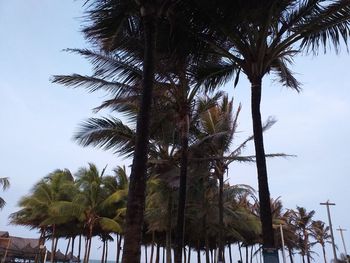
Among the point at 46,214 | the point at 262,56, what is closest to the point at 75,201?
the point at 46,214

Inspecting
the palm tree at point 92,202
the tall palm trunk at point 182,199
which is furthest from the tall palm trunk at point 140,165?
the palm tree at point 92,202

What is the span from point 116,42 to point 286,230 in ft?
142

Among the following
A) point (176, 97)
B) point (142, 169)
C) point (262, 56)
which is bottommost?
point (142, 169)

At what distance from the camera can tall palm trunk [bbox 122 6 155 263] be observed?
21.2 ft

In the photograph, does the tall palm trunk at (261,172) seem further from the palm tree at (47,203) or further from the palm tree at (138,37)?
the palm tree at (47,203)

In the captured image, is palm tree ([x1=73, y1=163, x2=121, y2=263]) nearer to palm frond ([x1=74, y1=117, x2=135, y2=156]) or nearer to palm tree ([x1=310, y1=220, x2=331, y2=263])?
palm frond ([x1=74, y1=117, x2=135, y2=156])

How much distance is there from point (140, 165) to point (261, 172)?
10.3ft

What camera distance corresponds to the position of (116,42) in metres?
10.1

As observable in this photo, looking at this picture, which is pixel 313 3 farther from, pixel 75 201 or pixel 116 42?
pixel 75 201

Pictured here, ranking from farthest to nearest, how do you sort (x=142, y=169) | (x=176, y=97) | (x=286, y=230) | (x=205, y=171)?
(x=286, y=230), (x=205, y=171), (x=176, y=97), (x=142, y=169)

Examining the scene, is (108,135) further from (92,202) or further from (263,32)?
(92,202)

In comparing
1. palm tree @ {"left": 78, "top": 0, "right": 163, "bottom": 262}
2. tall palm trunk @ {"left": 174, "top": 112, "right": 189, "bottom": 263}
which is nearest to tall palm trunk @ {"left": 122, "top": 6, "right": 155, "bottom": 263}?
palm tree @ {"left": 78, "top": 0, "right": 163, "bottom": 262}

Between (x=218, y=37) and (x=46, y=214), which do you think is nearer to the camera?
(x=218, y=37)

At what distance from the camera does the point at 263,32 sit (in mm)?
9539
